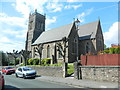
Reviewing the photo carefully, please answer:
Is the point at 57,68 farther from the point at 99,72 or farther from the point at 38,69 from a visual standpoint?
the point at 99,72

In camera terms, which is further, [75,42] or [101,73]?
[75,42]

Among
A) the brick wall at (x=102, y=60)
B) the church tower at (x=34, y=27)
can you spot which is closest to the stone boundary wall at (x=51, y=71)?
the brick wall at (x=102, y=60)

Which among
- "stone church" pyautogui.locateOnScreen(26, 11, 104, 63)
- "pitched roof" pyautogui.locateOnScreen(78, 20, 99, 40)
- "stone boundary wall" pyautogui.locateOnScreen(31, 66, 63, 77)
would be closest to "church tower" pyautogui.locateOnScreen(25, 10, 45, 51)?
Answer: "stone church" pyautogui.locateOnScreen(26, 11, 104, 63)

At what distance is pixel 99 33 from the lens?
106 feet

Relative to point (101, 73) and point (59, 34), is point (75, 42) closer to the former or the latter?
point (59, 34)

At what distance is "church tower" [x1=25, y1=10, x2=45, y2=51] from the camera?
4289cm

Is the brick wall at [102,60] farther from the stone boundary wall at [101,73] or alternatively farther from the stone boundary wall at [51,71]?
the stone boundary wall at [51,71]

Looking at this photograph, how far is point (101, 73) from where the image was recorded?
36.2 feet

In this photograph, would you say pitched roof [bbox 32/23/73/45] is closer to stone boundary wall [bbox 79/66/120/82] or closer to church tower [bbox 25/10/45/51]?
church tower [bbox 25/10/45/51]

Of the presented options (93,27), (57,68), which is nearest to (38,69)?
(57,68)

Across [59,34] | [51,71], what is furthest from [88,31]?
[51,71]

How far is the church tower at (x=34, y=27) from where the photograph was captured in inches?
1689

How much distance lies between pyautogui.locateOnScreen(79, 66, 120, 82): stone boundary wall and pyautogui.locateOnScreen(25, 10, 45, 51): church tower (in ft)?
106

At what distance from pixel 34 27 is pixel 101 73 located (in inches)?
1427
